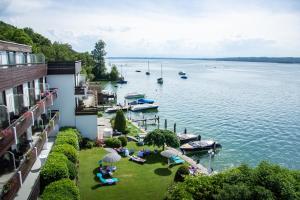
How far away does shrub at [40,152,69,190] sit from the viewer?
19.4 m

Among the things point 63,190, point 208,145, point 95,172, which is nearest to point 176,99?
point 208,145

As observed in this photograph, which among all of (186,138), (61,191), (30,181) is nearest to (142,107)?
(186,138)

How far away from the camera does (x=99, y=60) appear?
489 feet

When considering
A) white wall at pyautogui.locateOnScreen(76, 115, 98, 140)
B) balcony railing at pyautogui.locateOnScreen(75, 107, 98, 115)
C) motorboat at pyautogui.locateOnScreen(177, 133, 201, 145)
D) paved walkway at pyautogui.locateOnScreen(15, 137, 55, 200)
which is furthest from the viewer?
motorboat at pyautogui.locateOnScreen(177, 133, 201, 145)

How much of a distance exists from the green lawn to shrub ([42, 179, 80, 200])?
4.62 meters

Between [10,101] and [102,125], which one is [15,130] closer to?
[10,101]

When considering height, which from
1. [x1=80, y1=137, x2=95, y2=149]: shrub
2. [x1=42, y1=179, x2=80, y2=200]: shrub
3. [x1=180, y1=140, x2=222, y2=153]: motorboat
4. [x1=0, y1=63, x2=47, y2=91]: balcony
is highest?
[x1=0, y1=63, x2=47, y2=91]: balcony

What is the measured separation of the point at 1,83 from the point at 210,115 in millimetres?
51062

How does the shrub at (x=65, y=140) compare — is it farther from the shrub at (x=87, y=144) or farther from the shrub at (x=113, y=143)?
the shrub at (x=113, y=143)

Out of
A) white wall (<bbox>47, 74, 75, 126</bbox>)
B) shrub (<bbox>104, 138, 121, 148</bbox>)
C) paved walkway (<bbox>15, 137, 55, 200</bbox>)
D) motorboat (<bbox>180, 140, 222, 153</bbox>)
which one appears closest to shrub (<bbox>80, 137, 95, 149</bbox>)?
shrub (<bbox>104, 138, 121, 148</bbox>)

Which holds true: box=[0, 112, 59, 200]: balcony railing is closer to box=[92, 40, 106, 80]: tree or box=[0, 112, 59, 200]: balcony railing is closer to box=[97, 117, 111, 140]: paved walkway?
box=[97, 117, 111, 140]: paved walkway

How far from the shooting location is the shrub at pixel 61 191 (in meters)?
16.8

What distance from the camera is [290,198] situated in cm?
1428

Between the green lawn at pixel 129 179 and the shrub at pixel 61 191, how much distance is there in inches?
182
